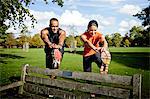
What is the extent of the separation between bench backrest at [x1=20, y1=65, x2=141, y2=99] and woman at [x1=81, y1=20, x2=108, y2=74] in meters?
0.69

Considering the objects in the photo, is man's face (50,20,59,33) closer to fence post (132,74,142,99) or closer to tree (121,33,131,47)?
tree (121,33,131,47)

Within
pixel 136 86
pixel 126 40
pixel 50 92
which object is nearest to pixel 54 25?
pixel 50 92

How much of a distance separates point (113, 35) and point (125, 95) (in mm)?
2783

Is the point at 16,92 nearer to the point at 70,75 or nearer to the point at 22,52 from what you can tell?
the point at 70,75

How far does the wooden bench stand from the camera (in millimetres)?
8117

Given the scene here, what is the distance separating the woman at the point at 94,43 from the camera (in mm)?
9422

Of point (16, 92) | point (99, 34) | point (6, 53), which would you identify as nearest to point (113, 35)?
point (99, 34)

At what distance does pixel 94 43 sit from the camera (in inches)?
375

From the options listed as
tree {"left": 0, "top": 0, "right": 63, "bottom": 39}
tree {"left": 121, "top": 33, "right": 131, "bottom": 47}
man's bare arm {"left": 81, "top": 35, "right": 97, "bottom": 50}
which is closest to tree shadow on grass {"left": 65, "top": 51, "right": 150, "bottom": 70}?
tree {"left": 121, "top": 33, "right": 131, "bottom": 47}

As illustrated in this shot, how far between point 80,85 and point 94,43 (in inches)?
54.2

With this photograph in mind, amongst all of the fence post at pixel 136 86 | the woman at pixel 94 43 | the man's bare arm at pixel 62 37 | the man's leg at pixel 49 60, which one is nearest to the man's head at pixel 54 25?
the man's bare arm at pixel 62 37

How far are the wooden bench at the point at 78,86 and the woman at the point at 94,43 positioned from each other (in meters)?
0.69

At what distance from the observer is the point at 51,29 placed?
10258 mm

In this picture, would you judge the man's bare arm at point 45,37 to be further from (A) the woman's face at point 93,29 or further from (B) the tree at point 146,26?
(B) the tree at point 146,26
